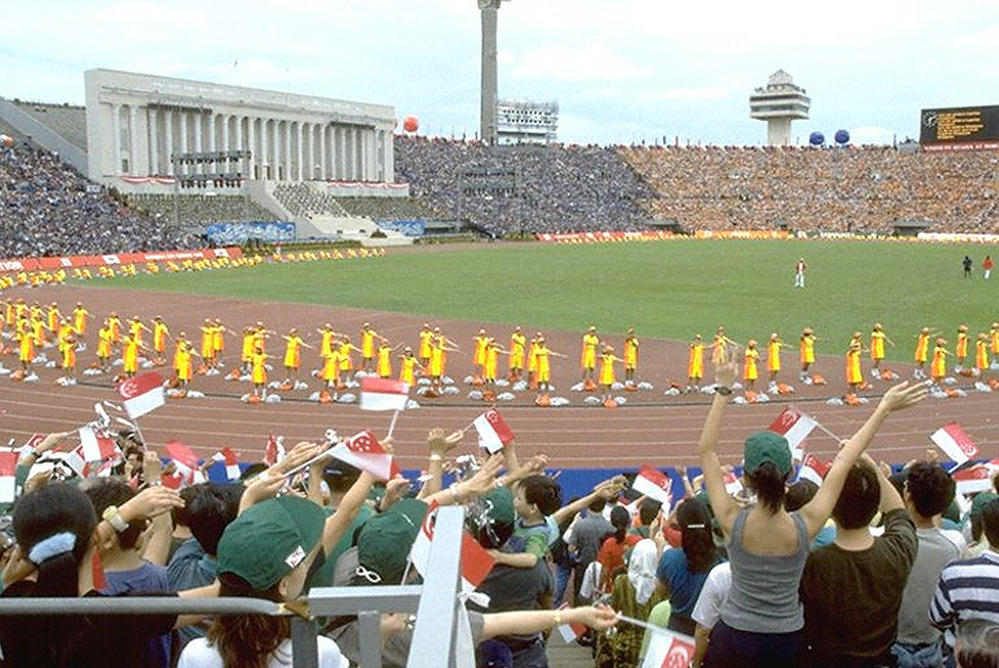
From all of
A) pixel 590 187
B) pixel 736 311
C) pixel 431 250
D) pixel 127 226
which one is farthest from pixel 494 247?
pixel 736 311

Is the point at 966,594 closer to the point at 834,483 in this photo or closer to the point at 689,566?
the point at 834,483

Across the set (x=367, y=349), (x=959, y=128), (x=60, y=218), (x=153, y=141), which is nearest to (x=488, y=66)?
(x=153, y=141)

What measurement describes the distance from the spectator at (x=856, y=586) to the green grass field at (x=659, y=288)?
2154cm

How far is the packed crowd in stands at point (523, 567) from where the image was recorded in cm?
277

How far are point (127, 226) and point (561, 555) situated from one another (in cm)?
5733

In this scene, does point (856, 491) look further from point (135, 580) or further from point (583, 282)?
point (583, 282)

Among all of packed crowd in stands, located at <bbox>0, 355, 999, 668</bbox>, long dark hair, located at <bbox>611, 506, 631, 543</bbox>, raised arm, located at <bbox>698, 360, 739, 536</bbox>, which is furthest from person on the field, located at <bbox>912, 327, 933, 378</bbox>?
raised arm, located at <bbox>698, 360, 739, 536</bbox>

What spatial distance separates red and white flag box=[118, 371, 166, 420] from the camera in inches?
321

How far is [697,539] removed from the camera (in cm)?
458

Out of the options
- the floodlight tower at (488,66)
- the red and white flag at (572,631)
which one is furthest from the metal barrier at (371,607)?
the floodlight tower at (488,66)

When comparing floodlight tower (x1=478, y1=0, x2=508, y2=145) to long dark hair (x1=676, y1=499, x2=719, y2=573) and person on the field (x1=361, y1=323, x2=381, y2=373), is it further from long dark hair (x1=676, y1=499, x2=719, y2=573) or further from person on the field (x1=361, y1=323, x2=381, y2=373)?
long dark hair (x1=676, y1=499, x2=719, y2=573)

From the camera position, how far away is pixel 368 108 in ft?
293

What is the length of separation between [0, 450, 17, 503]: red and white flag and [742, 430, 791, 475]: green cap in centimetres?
482

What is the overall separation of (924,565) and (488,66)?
11565 centimetres
